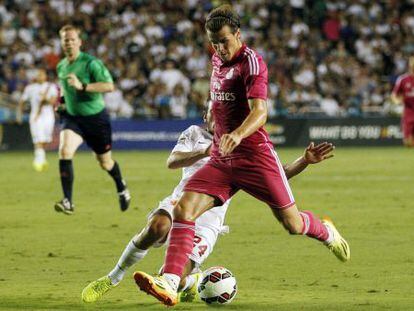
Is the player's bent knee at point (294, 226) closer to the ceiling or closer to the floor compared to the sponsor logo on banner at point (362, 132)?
closer to the ceiling

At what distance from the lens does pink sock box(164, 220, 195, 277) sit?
7.07 metres

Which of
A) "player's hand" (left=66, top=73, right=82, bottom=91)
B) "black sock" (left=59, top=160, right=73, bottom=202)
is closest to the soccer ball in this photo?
"player's hand" (left=66, top=73, right=82, bottom=91)

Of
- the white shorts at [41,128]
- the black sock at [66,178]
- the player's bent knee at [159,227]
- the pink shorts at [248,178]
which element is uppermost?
the pink shorts at [248,178]

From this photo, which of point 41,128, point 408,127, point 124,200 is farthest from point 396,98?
point 124,200

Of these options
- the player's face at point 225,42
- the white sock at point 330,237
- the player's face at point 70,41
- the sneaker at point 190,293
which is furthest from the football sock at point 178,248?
the player's face at point 70,41

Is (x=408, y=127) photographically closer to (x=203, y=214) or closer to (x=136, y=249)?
(x=203, y=214)

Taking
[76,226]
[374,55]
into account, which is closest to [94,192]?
[76,226]

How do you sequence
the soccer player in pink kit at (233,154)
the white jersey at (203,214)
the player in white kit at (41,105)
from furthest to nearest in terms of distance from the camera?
1. the player in white kit at (41,105)
2. the white jersey at (203,214)
3. the soccer player in pink kit at (233,154)

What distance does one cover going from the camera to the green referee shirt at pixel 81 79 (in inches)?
561

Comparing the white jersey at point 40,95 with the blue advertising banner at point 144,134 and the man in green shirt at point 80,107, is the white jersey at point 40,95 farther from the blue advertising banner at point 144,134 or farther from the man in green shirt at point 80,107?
the man in green shirt at point 80,107

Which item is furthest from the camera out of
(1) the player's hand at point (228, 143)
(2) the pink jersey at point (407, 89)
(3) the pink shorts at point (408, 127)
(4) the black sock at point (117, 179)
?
(3) the pink shorts at point (408, 127)

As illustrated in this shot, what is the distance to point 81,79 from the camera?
46.9 ft

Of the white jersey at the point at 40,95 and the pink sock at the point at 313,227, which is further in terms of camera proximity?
the white jersey at the point at 40,95

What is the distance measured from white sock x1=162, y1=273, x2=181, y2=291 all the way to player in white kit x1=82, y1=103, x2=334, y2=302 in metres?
0.48
